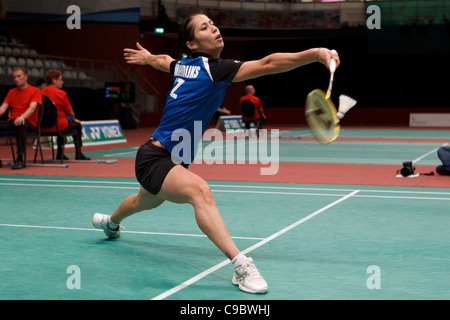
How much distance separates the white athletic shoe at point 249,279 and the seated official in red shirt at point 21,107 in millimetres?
7499

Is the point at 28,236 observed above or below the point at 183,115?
below

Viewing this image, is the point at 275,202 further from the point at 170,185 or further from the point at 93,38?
the point at 93,38

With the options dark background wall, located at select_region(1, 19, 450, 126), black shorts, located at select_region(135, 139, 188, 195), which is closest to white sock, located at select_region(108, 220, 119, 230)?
black shorts, located at select_region(135, 139, 188, 195)

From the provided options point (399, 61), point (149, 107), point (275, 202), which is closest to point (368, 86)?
point (399, 61)

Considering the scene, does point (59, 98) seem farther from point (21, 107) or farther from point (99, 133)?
point (99, 133)

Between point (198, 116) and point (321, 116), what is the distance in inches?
31.5

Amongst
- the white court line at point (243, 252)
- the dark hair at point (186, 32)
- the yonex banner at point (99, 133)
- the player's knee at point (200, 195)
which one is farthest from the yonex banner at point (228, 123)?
the player's knee at point (200, 195)

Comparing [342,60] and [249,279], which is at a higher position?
[342,60]

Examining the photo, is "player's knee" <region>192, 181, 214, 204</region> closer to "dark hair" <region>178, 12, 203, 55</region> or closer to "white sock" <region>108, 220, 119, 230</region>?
"dark hair" <region>178, 12, 203, 55</region>

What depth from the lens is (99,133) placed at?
53.5 feet

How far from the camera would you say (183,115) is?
4.02 metres

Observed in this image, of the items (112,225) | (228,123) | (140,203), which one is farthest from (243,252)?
(228,123)

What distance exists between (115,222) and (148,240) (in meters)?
0.31

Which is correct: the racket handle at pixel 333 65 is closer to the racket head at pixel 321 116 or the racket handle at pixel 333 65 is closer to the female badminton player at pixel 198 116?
the female badminton player at pixel 198 116
